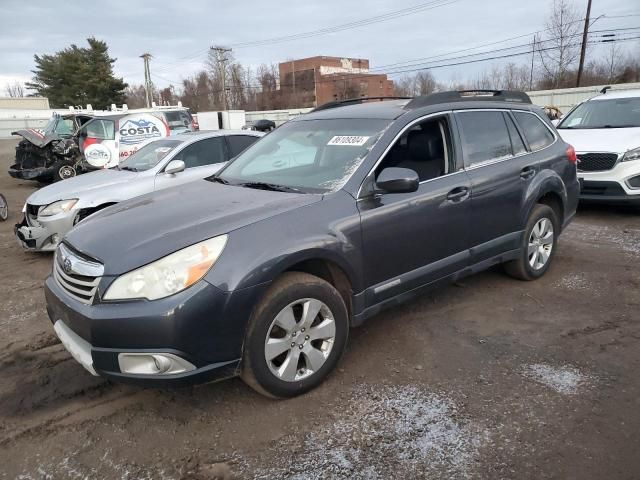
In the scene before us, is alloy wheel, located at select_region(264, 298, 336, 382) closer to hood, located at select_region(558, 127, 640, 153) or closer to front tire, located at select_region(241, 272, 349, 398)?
front tire, located at select_region(241, 272, 349, 398)

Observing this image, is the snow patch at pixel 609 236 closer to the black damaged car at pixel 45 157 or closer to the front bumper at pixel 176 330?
the front bumper at pixel 176 330

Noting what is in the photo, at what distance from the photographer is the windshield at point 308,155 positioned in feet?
11.2

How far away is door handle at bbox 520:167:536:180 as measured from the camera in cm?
440

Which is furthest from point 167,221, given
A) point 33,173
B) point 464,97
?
point 33,173

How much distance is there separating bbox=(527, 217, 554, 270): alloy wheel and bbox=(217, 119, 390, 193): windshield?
2108 mm

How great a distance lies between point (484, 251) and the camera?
4125 mm

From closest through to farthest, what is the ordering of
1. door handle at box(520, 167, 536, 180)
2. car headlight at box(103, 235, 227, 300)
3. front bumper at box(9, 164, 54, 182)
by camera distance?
car headlight at box(103, 235, 227, 300) < door handle at box(520, 167, 536, 180) < front bumper at box(9, 164, 54, 182)

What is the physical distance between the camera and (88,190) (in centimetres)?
614

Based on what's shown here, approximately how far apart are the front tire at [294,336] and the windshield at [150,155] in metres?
4.59

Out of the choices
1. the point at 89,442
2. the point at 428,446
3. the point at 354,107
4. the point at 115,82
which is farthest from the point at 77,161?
the point at 115,82

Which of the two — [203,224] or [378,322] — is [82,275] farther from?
[378,322]

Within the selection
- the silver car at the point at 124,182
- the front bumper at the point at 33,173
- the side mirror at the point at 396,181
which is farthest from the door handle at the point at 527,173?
the front bumper at the point at 33,173

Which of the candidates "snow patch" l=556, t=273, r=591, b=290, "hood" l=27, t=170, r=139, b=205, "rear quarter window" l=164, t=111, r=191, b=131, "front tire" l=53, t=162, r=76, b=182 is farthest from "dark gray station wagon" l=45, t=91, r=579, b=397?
"front tire" l=53, t=162, r=76, b=182

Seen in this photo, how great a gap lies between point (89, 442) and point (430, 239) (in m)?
2.54
